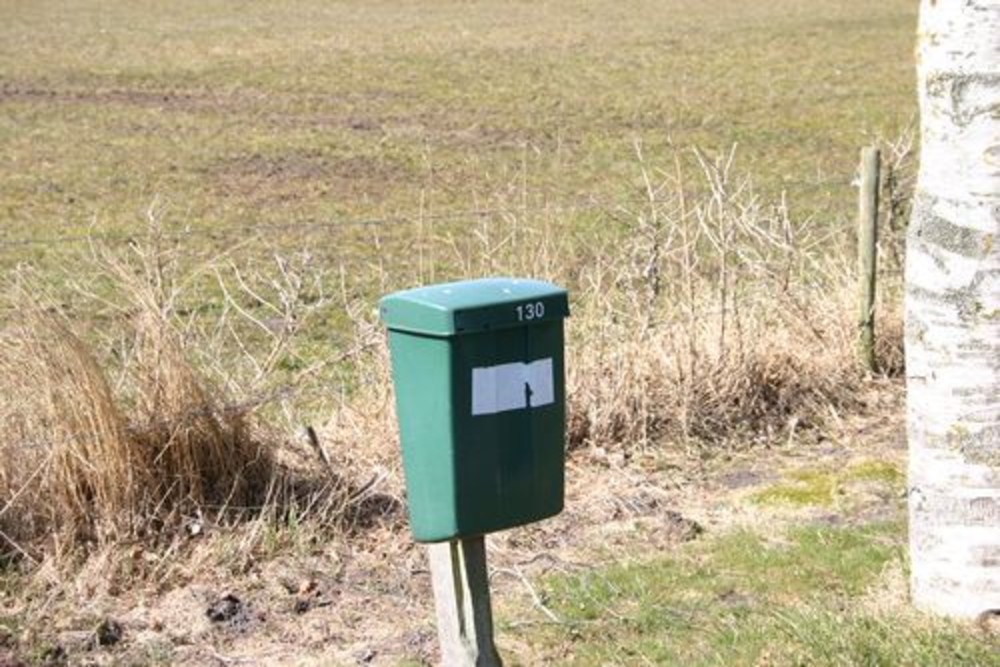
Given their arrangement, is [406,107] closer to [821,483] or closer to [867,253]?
[867,253]

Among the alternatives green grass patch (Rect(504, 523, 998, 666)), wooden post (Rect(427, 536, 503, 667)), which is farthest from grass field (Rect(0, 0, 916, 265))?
wooden post (Rect(427, 536, 503, 667))

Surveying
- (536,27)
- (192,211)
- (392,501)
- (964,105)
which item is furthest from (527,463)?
(536,27)

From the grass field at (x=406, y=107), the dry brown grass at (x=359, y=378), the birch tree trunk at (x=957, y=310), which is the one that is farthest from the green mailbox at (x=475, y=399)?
the grass field at (x=406, y=107)

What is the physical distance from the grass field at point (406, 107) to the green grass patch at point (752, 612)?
8.95ft

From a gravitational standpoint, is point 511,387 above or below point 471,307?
below

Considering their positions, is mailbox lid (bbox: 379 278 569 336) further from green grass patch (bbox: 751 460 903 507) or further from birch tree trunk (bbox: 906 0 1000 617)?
green grass patch (bbox: 751 460 903 507)

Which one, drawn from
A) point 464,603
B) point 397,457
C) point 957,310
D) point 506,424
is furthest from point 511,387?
point 397,457

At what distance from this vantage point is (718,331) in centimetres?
863

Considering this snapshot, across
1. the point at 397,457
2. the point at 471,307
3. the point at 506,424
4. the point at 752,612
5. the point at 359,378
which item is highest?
the point at 471,307

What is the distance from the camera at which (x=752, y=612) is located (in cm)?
606

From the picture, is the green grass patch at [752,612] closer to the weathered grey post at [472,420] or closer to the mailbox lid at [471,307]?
the weathered grey post at [472,420]

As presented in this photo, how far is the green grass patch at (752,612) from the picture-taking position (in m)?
5.47

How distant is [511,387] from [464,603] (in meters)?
0.58

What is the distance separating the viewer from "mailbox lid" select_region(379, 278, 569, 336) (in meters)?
4.64
